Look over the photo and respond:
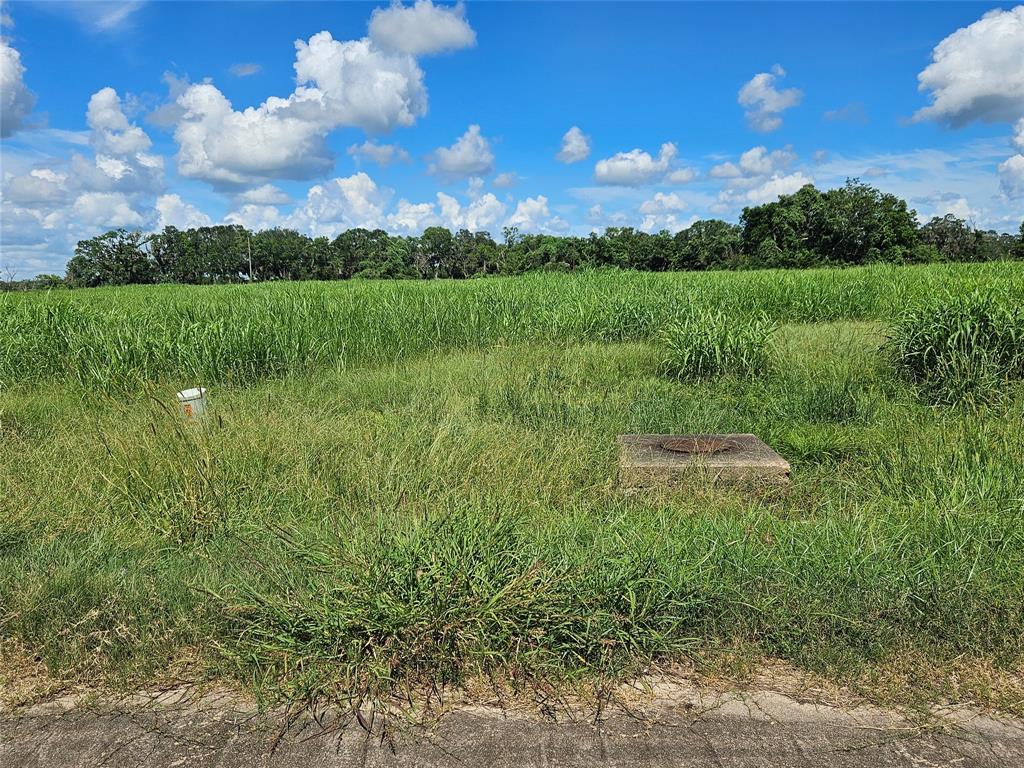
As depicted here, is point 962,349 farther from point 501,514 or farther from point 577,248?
point 577,248

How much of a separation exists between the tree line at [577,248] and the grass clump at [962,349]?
23.8m

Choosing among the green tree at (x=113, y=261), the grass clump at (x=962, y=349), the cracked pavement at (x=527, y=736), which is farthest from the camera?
the green tree at (x=113, y=261)

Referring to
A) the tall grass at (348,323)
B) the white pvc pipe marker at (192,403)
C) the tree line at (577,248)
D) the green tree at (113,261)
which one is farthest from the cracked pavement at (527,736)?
the green tree at (113,261)

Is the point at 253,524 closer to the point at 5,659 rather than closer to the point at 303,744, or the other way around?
the point at 5,659

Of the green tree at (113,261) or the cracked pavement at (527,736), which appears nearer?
the cracked pavement at (527,736)

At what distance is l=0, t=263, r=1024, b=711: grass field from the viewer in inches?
89.7

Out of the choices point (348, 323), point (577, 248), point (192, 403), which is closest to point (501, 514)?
point (192, 403)

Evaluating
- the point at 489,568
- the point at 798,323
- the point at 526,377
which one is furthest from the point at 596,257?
the point at 489,568

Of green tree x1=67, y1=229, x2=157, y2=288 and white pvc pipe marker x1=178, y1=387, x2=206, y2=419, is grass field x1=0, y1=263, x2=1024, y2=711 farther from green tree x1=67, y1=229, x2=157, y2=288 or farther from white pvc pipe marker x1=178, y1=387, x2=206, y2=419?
green tree x1=67, y1=229, x2=157, y2=288

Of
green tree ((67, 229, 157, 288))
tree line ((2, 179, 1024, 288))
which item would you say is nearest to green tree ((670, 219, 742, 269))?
tree line ((2, 179, 1024, 288))

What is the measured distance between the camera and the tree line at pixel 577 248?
50.0 m

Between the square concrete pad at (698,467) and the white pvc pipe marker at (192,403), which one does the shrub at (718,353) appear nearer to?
the square concrete pad at (698,467)

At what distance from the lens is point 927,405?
215 inches

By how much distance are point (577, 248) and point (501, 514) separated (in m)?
58.9
